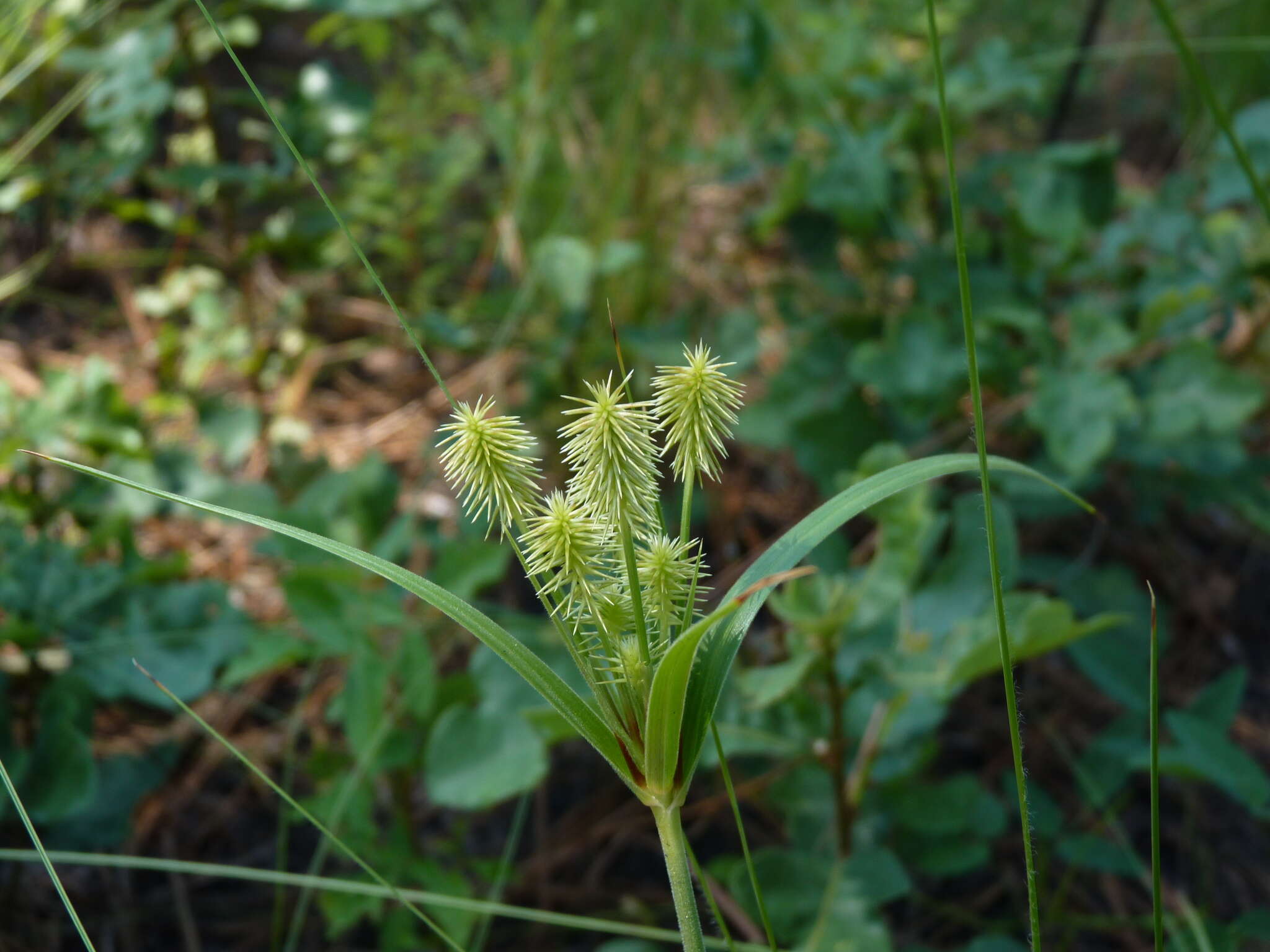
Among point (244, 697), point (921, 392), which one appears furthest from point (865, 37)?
point (244, 697)

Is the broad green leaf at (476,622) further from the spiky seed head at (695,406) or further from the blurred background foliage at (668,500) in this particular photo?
the blurred background foliage at (668,500)

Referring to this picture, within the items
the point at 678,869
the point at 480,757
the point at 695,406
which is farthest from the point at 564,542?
the point at 480,757

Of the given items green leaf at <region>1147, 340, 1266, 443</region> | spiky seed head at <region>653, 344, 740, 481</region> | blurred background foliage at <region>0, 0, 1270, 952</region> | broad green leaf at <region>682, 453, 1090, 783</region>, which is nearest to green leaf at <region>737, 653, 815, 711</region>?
blurred background foliage at <region>0, 0, 1270, 952</region>

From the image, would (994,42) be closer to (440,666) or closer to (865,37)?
(865,37)

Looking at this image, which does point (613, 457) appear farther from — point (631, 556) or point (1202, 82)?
point (1202, 82)

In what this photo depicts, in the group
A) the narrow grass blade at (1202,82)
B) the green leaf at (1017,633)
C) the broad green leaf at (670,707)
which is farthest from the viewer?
the green leaf at (1017,633)

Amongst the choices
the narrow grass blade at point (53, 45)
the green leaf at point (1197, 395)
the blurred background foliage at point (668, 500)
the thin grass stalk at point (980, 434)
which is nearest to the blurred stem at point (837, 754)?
the blurred background foliage at point (668, 500)
